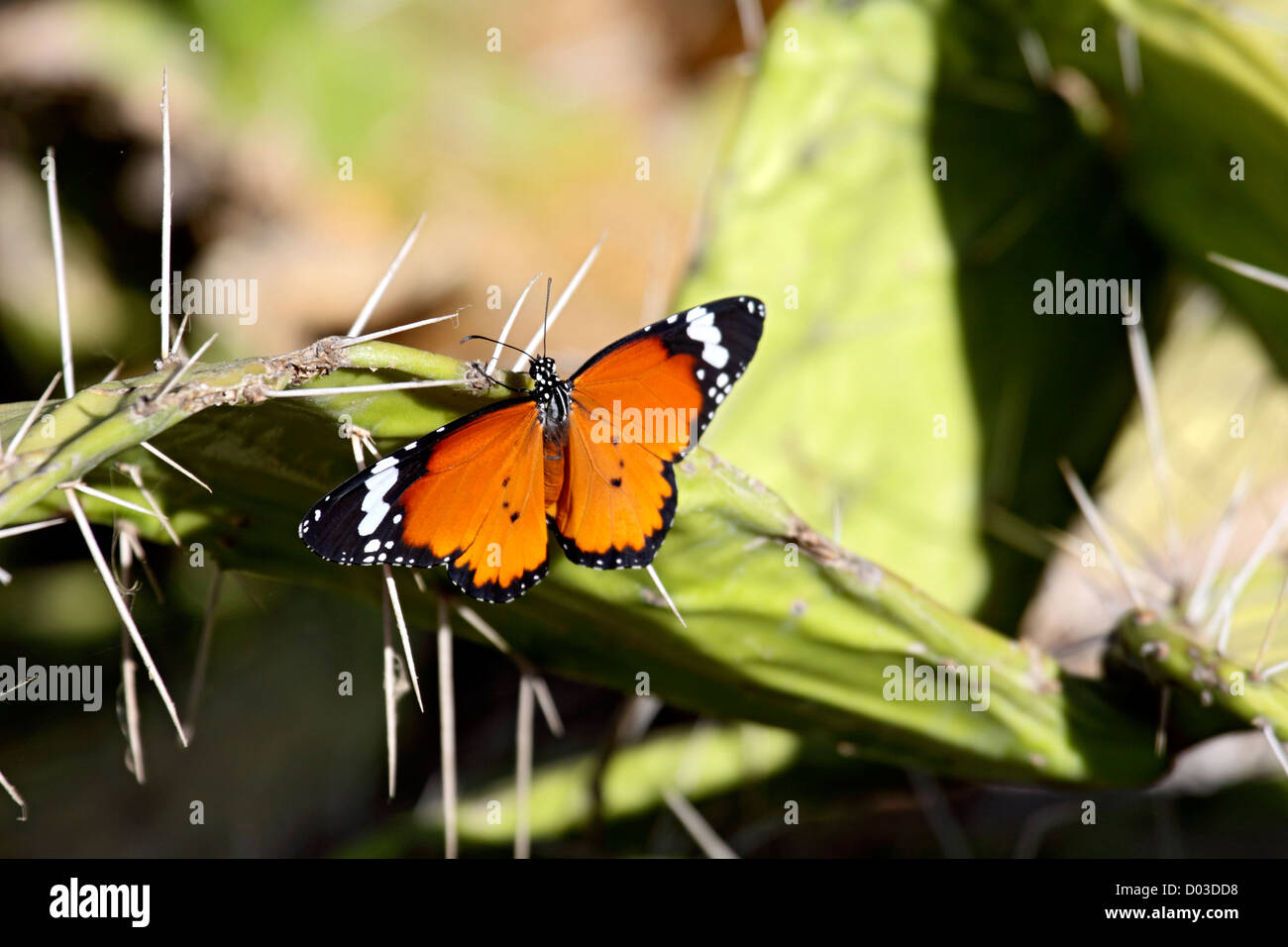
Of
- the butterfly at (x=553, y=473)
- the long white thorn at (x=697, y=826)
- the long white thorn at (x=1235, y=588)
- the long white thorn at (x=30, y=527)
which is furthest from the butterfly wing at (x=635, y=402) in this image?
the long white thorn at (x=697, y=826)

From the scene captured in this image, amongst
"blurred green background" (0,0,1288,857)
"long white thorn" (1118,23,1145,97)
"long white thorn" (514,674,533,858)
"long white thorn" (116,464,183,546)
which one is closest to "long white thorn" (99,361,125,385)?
"long white thorn" (116,464,183,546)

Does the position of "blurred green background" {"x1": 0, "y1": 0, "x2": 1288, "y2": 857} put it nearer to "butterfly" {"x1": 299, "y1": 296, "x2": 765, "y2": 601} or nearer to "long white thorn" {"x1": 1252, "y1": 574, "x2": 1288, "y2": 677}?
"long white thorn" {"x1": 1252, "y1": 574, "x2": 1288, "y2": 677}

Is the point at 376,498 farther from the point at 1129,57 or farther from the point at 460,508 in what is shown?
the point at 1129,57

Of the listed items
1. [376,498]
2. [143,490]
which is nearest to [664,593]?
[376,498]

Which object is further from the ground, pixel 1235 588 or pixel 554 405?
pixel 554 405
